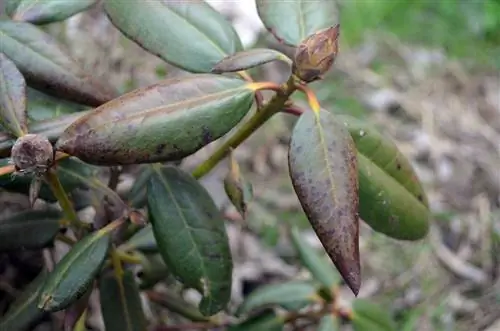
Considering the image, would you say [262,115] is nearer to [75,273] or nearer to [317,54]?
[317,54]

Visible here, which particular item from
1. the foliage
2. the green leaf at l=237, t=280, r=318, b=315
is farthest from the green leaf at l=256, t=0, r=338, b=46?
the green leaf at l=237, t=280, r=318, b=315

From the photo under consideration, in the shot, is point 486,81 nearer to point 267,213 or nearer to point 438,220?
point 438,220

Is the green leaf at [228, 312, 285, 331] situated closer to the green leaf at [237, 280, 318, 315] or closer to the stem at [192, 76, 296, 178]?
the green leaf at [237, 280, 318, 315]

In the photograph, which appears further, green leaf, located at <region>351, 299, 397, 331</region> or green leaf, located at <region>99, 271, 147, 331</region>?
green leaf, located at <region>351, 299, 397, 331</region>

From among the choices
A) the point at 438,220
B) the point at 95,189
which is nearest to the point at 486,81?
the point at 438,220

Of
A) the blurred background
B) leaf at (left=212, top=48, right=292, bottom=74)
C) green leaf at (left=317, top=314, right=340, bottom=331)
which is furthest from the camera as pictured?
the blurred background
